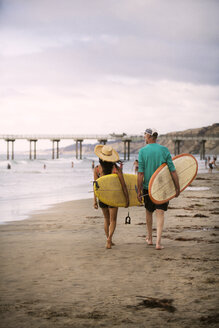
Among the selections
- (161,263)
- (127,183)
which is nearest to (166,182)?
(127,183)

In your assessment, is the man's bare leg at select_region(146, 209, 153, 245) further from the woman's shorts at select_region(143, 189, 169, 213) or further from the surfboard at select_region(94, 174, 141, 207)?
the surfboard at select_region(94, 174, 141, 207)

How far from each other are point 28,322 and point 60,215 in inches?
254

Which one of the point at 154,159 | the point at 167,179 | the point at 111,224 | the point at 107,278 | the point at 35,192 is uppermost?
the point at 154,159

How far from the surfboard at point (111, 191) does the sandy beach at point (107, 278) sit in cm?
65

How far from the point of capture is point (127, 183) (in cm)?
568

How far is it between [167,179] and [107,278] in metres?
1.93

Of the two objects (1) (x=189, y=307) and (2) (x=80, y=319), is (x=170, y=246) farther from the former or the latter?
(2) (x=80, y=319)

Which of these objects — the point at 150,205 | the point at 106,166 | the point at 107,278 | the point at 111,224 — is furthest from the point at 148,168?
the point at 107,278

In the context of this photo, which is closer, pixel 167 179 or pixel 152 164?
pixel 152 164

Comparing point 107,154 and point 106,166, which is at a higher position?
point 107,154

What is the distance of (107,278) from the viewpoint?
4.00 meters

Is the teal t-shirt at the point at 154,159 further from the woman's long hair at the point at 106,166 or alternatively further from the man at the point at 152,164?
the woman's long hair at the point at 106,166

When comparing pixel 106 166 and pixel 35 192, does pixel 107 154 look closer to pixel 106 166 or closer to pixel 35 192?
pixel 106 166

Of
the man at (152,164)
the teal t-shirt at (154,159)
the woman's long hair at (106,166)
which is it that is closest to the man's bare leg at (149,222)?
the man at (152,164)
